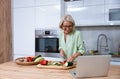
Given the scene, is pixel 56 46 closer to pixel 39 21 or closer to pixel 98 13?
pixel 39 21

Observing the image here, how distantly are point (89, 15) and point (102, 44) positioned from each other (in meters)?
0.61

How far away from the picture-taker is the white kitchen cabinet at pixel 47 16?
3.15m

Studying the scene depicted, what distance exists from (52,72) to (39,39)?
67.3 inches

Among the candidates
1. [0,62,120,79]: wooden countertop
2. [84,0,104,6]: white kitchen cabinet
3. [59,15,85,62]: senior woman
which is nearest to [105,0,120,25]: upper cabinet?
[84,0,104,6]: white kitchen cabinet

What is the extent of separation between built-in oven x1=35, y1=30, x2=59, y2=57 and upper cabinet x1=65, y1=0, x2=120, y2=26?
1.70ft

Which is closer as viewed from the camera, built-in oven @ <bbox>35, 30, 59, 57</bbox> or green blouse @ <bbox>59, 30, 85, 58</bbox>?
green blouse @ <bbox>59, 30, 85, 58</bbox>

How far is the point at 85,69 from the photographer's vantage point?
1.45 meters

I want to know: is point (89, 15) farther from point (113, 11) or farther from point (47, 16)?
point (47, 16)

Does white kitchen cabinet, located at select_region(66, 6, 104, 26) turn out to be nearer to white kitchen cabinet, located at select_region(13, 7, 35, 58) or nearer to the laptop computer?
white kitchen cabinet, located at select_region(13, 7, 35, 58)

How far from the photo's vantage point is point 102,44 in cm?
342

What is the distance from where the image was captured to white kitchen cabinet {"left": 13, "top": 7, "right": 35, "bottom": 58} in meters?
3.35

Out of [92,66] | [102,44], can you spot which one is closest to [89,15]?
[102,44]

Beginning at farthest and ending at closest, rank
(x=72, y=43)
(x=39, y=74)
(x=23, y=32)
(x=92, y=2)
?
(x=23, y=32) → (x=92, y=2) → (x=72, y=43) → (x=39, y=74)

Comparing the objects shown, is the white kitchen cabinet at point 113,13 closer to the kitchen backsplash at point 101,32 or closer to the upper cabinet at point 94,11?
the upper cabinet at point 94,11
